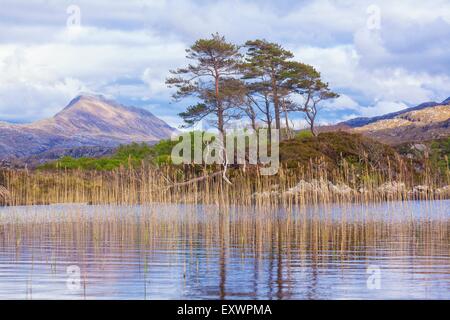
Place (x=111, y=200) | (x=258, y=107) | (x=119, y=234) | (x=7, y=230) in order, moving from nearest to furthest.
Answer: (x=119, y=234), (x=7, y=230), (x=111, y=200), (x=258, y=107)

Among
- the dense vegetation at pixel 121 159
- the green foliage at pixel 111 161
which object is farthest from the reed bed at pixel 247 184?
the dense vegetation at pixel 121 159

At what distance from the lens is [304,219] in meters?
26.2

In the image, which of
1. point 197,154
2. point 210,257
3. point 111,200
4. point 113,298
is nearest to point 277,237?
point 210,257

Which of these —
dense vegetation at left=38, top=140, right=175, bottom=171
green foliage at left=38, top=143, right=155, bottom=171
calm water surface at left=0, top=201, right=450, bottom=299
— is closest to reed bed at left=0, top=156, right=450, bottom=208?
calm water surface at left=0, top=201, right=450, bottom=299

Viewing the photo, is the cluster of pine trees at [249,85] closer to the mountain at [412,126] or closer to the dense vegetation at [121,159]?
the dense vegetation at [121,159]

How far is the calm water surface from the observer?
39.5 feet

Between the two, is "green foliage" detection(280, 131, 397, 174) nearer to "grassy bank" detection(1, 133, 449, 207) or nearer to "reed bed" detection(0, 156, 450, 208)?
"grassy bank" detection(1, 133, 449, 207)

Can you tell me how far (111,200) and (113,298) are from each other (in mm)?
19977

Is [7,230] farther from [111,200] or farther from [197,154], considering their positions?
[197,154]

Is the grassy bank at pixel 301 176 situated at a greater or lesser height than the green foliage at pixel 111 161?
lesser

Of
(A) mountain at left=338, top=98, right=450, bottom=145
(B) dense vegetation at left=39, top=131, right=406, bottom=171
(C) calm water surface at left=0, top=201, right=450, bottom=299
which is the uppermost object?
(A) mountain at left=338, top=98, right=450, bottom=145

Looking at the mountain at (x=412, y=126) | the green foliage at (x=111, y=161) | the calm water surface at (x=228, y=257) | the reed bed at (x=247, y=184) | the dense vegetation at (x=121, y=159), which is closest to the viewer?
the calm water surface at (x=228, y=257)

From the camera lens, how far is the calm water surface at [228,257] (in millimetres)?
12047

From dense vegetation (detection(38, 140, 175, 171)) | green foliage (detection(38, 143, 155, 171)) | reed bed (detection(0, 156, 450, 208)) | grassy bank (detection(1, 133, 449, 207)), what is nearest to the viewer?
reed bed (detection(0, 156, 450, 208))
